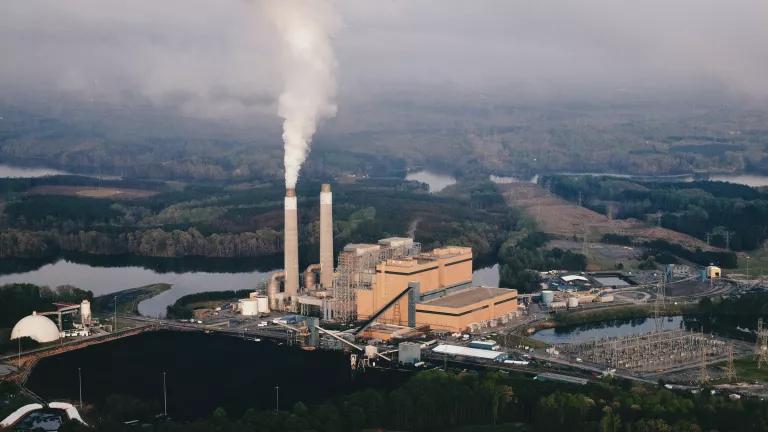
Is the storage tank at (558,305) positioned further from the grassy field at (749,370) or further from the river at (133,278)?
the river at (133,278)

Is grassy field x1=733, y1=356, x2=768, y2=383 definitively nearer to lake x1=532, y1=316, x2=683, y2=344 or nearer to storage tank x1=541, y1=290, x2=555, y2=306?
lake x1=532, y1=316, x2=683, y2=344

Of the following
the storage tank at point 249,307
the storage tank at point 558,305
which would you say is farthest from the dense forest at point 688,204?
the storage tank at point 249,307

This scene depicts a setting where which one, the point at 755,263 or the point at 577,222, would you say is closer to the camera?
the point at 755,263

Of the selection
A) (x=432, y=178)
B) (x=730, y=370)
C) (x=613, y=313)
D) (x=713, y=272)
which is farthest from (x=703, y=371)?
(x=432, y=178)

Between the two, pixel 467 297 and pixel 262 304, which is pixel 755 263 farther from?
pixel 262 304

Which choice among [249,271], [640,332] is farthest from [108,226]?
[640,332]

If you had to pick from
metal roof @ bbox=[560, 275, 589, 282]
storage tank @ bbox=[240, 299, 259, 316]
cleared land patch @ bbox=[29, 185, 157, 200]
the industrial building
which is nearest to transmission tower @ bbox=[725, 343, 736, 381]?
the industrial building
